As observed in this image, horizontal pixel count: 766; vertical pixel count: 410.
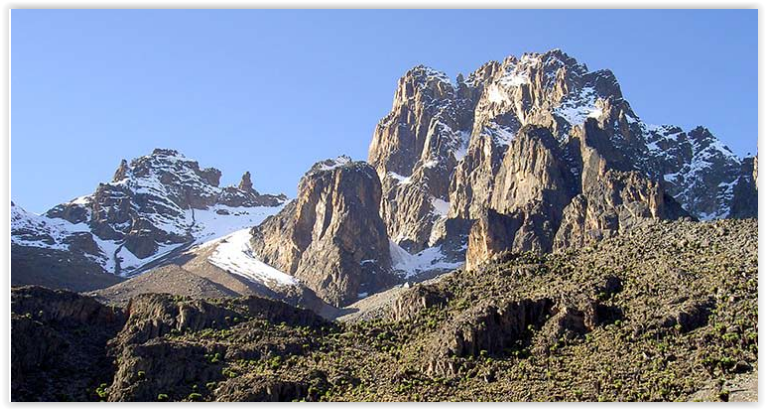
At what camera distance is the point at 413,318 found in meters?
97.4

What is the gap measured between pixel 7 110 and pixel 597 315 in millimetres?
64348

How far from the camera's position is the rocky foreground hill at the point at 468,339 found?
7294 centimetres

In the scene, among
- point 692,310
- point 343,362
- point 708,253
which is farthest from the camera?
point 708,253

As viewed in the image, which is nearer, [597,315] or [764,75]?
[764,75]

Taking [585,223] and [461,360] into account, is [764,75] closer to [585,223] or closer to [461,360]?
[461,360]

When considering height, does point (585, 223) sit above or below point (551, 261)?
above

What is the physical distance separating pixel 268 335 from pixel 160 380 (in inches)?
608

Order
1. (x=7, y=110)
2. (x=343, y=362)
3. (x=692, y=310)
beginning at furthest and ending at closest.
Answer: (x=343, y=362) < (x=692, y=310) < (x=7, y=110)

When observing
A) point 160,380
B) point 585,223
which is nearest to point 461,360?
point 160,380

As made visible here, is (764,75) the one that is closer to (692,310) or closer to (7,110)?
(7,110)

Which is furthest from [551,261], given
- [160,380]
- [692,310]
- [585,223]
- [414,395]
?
[585,223]

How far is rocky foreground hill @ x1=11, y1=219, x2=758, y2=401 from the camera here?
72938mm

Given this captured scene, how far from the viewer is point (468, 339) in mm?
82938
